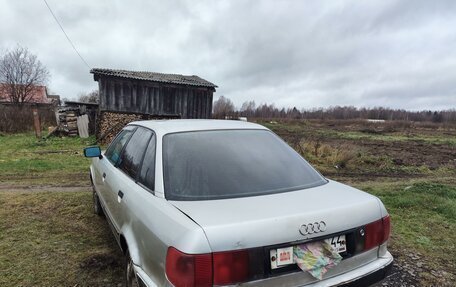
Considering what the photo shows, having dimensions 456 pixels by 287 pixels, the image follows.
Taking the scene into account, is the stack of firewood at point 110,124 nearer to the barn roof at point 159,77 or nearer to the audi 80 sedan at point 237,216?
the barn roof at point 159,77

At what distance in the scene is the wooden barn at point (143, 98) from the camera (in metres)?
17.1

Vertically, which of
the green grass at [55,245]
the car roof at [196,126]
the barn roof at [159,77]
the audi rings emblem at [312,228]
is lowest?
the green grass at [55,245]

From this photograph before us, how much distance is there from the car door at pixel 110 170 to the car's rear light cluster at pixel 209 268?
1.74 m

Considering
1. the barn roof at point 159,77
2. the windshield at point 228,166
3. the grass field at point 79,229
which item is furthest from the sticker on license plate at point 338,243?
the barn roof at point 159,77

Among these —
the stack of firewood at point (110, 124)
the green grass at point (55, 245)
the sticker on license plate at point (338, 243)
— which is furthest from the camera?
the stack of firewood at point (110, 124)

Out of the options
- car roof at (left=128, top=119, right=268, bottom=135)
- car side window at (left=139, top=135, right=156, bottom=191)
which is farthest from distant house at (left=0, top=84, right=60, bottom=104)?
car side window at (left=139, top=135, right=156, bottom=191)

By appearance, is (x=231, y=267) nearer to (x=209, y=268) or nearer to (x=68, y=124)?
(x=209, y=268)

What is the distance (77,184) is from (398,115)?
104m

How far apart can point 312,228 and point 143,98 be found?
1691 cm

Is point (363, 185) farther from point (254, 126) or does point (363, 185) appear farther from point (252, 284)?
point (252, 284)

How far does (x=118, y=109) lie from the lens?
17.5m

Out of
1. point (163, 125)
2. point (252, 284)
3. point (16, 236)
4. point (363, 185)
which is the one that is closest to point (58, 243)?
point (16, 236)

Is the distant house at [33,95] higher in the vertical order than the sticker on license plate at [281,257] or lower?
higher

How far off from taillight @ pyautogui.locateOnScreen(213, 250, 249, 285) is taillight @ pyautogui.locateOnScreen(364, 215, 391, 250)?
94 cm
